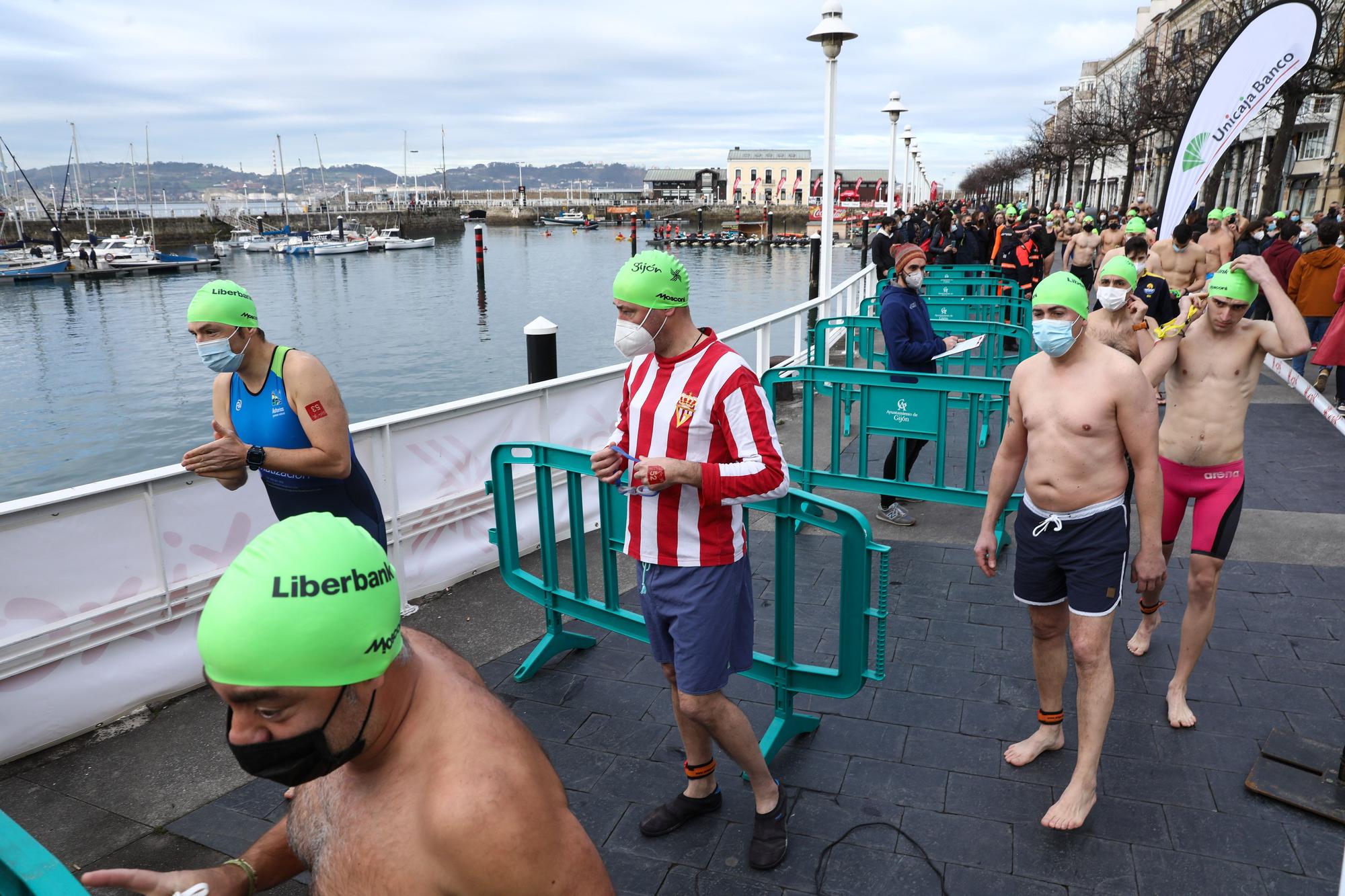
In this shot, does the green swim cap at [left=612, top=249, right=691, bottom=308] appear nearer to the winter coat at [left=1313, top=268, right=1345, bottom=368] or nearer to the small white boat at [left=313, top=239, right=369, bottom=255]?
the winter coat at [left=1313, top=268, right=1345, bottom=368]

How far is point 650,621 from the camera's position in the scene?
303 cm

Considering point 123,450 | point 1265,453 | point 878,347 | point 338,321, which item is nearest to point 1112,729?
point 1265,453

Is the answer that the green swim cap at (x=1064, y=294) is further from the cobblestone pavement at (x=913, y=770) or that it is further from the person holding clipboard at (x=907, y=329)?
the person holding clipboard at (x=907, y=329)

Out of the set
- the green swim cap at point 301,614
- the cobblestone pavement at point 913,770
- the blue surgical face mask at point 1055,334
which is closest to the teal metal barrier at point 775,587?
the cobblestone pavement at point 913,770

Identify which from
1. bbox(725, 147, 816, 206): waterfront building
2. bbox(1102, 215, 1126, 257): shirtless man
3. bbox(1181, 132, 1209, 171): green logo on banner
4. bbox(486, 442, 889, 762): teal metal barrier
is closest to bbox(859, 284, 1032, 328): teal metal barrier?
bbox(1102, 215, 1126, 257): shirtless man

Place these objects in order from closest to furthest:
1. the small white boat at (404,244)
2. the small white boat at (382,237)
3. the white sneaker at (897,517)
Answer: the white sneaker at (897,517) < the small white boat at (382,237) < the small white boat at (404,244)

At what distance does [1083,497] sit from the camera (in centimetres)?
324

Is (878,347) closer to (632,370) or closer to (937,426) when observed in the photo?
(937,426)

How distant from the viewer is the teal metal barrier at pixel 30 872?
1.34 m

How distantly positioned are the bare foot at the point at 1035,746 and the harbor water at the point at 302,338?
21151mm

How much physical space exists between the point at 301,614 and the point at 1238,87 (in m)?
8.20

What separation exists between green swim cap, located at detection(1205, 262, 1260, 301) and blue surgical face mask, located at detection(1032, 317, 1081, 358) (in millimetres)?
1129

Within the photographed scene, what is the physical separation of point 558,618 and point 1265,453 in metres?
6.94

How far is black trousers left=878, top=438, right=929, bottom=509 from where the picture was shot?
6098 mm
